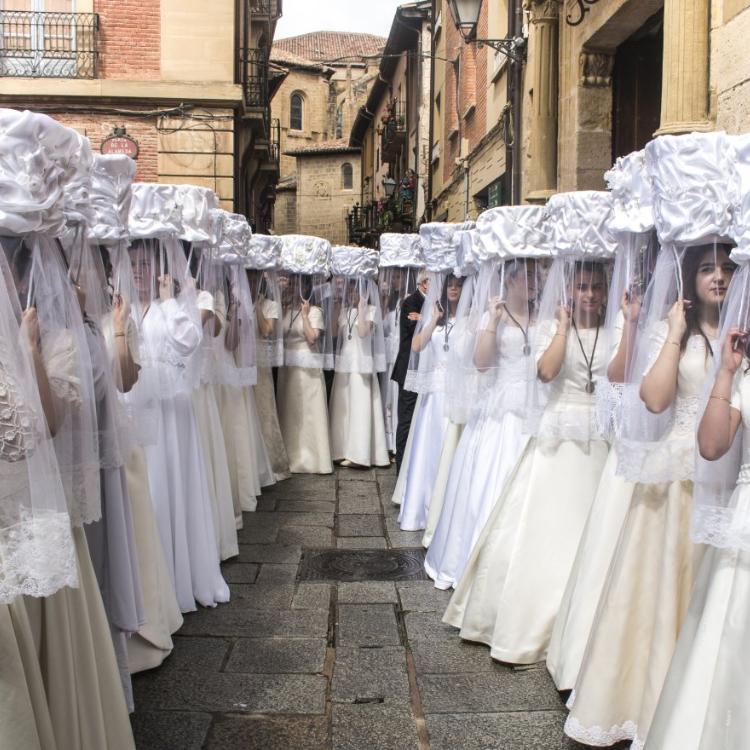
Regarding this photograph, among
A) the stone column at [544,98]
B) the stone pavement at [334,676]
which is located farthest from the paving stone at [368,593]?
the stone column at [544,98]

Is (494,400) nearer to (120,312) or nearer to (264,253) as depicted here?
(120,312)

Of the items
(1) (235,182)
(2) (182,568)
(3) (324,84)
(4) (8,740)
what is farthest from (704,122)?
(3) (324,84)

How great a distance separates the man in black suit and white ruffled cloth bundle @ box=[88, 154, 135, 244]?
5137 millimetres

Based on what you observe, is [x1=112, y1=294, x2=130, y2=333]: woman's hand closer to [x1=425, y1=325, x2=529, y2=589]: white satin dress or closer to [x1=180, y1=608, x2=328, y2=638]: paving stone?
[x1=180, y1=608, x2=328, y2=638]: paving stone

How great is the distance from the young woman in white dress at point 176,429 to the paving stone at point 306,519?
213 cm

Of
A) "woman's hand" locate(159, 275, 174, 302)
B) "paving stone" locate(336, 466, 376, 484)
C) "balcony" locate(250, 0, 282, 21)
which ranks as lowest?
"paving stone" locate(336, 466, 376, 484)

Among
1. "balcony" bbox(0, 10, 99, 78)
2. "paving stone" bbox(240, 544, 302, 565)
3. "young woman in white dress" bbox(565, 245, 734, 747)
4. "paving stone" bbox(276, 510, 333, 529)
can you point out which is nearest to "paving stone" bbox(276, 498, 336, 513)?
"paving stone" bbox(276, 510, 333, 529)

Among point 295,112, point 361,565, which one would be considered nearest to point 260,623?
point 361,565

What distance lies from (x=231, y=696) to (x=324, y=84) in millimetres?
Result: 49298

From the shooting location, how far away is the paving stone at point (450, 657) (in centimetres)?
466

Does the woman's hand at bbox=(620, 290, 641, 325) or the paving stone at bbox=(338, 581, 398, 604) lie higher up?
the woman's hand at bbox=(620, 290, 641, 325)

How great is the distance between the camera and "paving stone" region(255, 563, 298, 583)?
6235 millimetres

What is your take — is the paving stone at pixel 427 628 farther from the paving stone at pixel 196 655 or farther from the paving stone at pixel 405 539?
the paving stone at pixel 405 539

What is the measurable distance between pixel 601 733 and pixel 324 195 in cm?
4446
